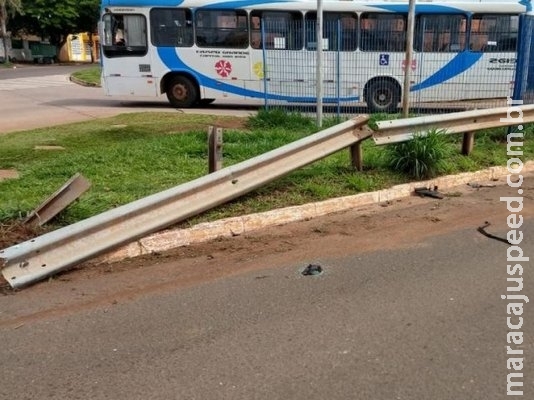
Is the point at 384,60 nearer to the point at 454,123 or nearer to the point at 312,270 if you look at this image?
the point at 454,123

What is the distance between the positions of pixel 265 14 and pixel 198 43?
2074 millimetres

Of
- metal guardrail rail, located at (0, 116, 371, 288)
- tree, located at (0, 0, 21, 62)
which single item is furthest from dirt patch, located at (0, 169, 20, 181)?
tree, located at (0, 0, 21, 62)

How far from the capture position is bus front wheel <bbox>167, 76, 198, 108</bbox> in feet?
55.7

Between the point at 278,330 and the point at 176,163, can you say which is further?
the point at 176,163

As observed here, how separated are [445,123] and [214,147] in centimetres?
Result: 340

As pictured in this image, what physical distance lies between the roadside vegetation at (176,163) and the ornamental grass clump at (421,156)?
0.01 metres

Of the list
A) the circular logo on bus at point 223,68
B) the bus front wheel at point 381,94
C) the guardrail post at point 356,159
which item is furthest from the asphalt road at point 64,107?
the guardrail post at point 356,159

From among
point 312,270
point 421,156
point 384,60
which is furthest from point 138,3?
point 312,270

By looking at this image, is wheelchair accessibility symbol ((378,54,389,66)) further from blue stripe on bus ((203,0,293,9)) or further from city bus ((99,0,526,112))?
blue stripe on bus ((203,0,293,9))

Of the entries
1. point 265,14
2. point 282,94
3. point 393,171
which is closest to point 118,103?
point 265,14

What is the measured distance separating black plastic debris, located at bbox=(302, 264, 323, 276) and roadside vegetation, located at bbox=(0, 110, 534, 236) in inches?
49.5

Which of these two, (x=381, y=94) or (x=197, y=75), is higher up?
(x=197, y=75)

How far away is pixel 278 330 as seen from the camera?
3.63 meters

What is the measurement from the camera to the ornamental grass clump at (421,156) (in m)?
7.14
